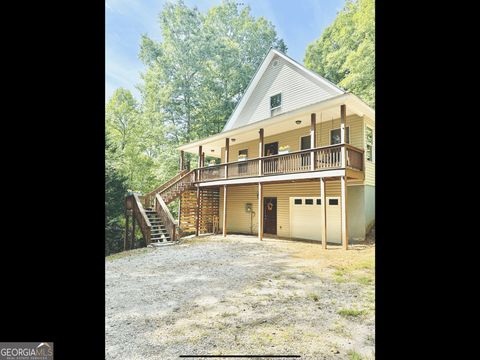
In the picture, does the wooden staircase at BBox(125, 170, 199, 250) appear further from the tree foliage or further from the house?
the tree foliage

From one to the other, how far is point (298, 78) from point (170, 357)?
10677 mm

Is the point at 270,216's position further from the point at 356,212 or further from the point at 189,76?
the point at 189,76

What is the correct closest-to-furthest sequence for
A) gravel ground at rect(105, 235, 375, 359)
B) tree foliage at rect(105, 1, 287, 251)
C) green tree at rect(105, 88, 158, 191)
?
gravel ground at rect(105, 235, 375, 359) → green tree at rect(105, 88, 158, 191) → tree foliage at rect(105, 1, 287, 251)

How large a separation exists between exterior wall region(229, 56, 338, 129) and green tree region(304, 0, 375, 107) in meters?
2.70

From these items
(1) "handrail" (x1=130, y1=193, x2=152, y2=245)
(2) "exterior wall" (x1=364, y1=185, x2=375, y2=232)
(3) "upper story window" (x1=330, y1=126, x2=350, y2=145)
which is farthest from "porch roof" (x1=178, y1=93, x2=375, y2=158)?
(1) "handrail" (x1=130, y1=193, x2=152, y2=245)

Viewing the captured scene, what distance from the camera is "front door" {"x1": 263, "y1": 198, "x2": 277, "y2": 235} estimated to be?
10.8m

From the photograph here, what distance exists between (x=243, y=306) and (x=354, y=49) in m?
14.1

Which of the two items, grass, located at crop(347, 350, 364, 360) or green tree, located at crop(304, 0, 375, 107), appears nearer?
grass, located at crop(347, 350, 364, 360)
